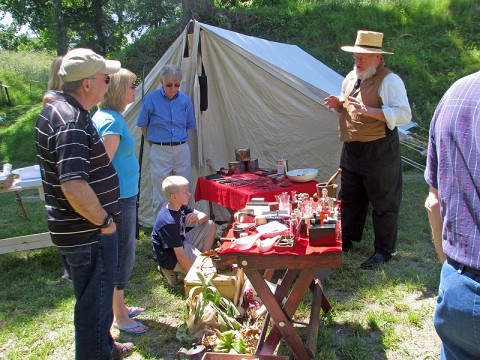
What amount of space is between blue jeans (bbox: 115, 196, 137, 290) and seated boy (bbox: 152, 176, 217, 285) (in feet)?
1.58

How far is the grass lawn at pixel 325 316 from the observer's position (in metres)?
2.67

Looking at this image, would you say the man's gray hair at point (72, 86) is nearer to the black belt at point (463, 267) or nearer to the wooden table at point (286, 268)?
the wooden table at point (286, 268)

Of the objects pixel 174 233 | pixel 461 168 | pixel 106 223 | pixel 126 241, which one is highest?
pixel 461 168

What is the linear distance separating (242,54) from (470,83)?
→ 334 centimetres

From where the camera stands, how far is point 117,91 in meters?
2.66

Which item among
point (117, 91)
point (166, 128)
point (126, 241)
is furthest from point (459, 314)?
point (166, 128)

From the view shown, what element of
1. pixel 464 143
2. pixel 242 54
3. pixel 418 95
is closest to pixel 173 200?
pixel 242 54

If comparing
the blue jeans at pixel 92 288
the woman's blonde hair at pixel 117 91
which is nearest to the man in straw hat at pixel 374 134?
the woman's blonde hair at pixel 117 91

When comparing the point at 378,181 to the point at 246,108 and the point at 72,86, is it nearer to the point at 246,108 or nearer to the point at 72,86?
the point at 246,108

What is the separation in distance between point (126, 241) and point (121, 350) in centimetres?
62

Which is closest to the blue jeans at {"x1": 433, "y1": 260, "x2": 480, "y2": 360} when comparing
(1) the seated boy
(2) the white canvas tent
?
A: (1) the seated boy

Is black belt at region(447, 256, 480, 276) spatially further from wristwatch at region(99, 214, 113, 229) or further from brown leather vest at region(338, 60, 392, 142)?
brown leather vest at region(338, 60, 392, 142)

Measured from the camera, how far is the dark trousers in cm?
353

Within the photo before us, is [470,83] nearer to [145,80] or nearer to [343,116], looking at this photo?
[343,116]
